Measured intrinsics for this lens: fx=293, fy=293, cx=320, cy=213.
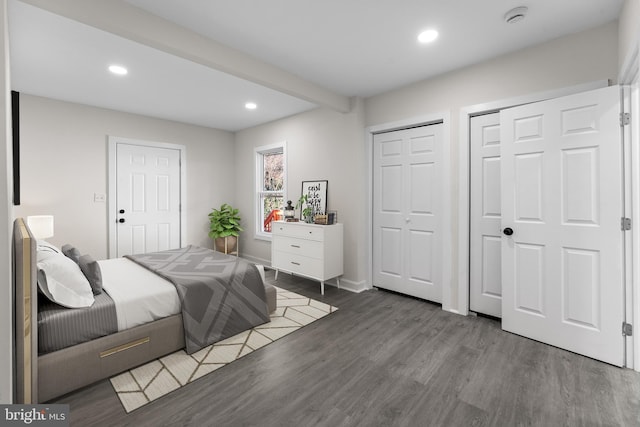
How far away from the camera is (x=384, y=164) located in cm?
363

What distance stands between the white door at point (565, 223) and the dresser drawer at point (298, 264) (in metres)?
1.95

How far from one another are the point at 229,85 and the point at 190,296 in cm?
239

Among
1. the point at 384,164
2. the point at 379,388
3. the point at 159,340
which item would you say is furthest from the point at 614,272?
the point at 159,340

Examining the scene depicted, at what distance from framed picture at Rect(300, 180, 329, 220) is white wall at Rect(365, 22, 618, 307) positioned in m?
1.14

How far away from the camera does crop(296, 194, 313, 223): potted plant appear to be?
408 centimetres

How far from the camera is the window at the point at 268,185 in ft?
16.4

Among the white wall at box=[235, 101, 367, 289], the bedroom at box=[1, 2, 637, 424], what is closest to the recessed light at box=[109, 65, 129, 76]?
the bedroom at box=[1, 2, 637, 424]

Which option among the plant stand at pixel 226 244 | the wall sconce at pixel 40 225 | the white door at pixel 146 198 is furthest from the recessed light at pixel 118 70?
the plant stand at pixel 226 244

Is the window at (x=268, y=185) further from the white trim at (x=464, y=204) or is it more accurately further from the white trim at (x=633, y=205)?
the white trim at (x=633, y=205)

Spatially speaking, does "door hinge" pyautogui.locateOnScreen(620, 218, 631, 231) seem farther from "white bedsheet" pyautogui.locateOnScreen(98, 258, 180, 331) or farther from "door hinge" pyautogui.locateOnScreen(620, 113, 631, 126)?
"white bedsheet" pyautogui.locateOnScreen(98, 258, 180, 331)

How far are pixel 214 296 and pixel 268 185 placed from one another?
118 inches

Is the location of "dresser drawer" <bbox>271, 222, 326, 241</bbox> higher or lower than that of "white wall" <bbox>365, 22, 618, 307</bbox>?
lower

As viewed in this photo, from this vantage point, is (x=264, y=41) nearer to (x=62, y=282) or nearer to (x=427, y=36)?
(x=427, y=36)

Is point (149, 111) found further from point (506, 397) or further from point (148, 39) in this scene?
point (506, 397)
